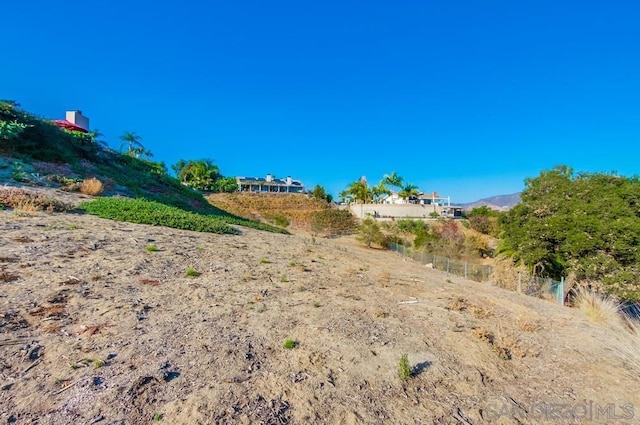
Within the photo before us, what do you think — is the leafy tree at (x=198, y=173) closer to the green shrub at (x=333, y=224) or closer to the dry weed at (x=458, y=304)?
the green shrub at (x=333, y=224)

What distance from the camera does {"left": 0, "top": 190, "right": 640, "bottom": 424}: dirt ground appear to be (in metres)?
2.91

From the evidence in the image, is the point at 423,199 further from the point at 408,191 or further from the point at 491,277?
the point at 491,277

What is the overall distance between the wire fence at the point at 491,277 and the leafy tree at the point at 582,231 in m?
1.38

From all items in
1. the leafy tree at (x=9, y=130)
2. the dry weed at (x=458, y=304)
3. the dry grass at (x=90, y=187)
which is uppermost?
the leafy tree at (x=9, y=130)

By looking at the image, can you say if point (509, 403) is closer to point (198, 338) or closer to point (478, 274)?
point (198, 338)

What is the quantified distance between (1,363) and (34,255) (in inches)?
126

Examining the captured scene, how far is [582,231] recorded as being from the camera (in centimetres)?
1417

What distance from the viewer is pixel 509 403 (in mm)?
3457

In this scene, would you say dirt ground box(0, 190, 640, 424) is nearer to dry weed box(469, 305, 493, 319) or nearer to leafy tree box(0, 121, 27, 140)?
dry weed box(469, 305, 493, 319)

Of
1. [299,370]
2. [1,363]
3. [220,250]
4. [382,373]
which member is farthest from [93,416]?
[220,250]

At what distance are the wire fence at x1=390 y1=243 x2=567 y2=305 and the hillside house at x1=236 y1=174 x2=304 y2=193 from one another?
66209mm

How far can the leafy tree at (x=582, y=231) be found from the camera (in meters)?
12.8

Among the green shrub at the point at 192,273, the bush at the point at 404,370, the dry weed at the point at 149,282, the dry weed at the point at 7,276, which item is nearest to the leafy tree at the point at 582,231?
the bush at the point at 404,370

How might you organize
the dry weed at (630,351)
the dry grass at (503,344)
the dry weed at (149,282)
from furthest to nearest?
the dry weed at (149,282)
the dry grass at (503,344)
the dry weed at (630,351)
